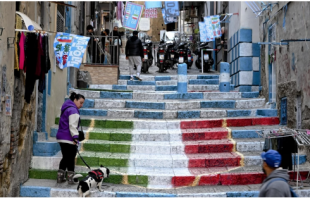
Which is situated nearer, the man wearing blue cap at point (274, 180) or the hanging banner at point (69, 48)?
the man wearing blue cap at point (274, 180)

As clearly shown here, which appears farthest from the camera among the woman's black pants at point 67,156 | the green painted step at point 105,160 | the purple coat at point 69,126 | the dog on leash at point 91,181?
the green painted step at point 105,160

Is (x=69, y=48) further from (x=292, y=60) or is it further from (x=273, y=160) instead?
(x=273, y=160)

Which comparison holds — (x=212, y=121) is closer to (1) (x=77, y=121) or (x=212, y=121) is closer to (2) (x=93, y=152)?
(2) (x=93, y=152)

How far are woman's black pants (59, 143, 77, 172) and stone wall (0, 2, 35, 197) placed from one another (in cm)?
72

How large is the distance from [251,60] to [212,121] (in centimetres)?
403

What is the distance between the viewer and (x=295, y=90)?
9.38 meters

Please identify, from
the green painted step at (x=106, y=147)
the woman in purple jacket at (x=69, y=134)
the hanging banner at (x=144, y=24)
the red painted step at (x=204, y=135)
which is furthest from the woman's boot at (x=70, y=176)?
the hanging banner at (x=144, y=24)

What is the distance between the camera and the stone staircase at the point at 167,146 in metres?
7.82

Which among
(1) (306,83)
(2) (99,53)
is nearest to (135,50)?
(2) (99,53)

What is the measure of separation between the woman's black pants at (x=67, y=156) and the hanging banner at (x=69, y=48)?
204cm

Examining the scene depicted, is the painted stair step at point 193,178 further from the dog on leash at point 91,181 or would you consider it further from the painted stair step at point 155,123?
the painted stair step at point 155,123

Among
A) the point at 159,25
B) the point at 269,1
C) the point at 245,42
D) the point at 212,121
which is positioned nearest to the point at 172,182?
the point at 212,121

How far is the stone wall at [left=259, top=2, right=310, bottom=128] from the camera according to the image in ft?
28.7

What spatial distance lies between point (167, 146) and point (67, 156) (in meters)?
2.23
